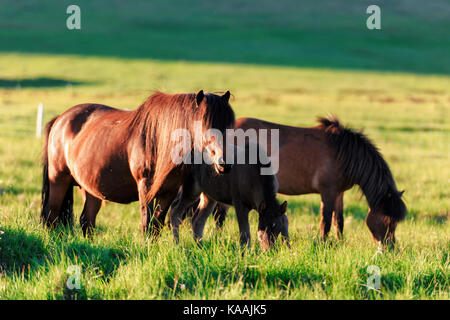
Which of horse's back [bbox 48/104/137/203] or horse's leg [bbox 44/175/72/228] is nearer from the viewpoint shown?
horse's back [bbox 48/104/137/203]

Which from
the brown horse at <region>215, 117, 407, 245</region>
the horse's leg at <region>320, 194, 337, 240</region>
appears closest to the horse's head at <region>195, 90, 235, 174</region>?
the brown horse at <region>215, 117, 407, 245</region>

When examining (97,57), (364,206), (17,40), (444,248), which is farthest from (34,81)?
(444,248)

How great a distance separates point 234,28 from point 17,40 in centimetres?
4117

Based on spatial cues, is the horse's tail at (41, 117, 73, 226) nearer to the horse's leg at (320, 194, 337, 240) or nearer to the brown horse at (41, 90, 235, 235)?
the brown horse at (41, 90, 235, 235)

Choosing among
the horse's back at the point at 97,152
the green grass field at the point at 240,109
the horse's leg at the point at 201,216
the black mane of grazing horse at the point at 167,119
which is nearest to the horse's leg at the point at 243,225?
the green grass field at the point at 240,109

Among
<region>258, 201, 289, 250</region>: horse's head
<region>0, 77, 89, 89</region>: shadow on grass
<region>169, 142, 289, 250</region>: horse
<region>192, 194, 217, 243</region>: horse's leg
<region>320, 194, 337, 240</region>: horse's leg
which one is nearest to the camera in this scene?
<region>258, 201, 289, 250</region>: horse's head

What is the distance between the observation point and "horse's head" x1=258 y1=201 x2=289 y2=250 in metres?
5.78

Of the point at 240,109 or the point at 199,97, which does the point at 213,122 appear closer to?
the point at 199,97

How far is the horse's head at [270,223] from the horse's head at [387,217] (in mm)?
1512

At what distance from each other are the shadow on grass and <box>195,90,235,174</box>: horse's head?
167 ft

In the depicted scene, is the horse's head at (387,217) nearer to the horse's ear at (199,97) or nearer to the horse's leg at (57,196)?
the horse's ear at (199,97)
